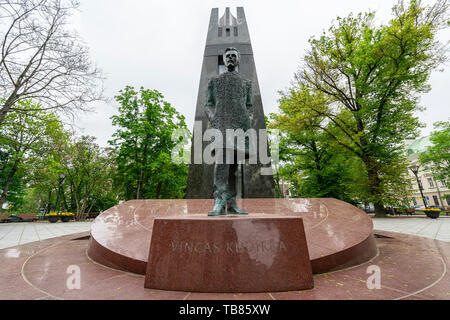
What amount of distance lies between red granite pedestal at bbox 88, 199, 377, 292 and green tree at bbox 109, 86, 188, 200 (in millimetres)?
12253

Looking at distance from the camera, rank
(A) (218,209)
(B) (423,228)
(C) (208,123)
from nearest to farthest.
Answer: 1. (A) (218,209)
2. (B) (423,228)
3. (C) (208,123)

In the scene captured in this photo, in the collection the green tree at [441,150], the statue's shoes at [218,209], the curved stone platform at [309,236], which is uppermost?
the green tree at [441,150]

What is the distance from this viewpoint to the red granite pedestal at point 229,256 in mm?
2414

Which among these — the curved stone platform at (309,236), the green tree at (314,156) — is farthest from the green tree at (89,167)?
the curved stone platform at (309,236)

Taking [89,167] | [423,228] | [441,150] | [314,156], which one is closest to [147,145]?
[89,167]

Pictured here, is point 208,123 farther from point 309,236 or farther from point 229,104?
point 309,236

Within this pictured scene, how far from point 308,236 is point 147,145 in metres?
16.9

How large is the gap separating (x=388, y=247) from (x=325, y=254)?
2.38 m

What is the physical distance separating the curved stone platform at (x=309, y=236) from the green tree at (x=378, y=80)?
1277cm

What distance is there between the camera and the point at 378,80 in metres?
15.4

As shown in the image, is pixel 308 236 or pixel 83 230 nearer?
pixel 308 236

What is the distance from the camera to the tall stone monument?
9914 millimetres

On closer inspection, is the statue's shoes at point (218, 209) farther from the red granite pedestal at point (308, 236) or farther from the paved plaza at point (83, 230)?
the paved plaza at point (83, 230)
